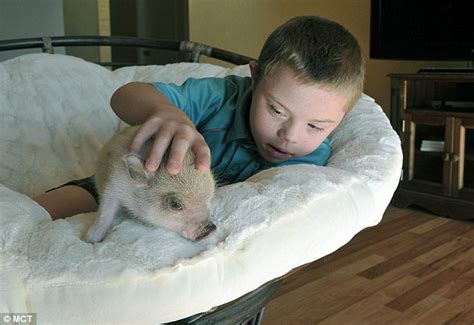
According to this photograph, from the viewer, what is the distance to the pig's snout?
648 millimetres

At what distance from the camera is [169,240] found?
2.04 ft

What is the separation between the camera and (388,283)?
1708 millimetres

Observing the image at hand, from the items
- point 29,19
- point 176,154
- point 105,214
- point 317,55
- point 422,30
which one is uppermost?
point 29,19

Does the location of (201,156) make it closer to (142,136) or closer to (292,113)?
(142,136)

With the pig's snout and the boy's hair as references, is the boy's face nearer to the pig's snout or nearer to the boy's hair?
the boy's hair

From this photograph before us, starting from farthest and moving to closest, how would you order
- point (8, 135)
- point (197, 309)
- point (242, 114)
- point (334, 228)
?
point (8, 135)
point (242, 114)
point (334, 228)
point (197, 309)

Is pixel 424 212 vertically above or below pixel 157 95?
below

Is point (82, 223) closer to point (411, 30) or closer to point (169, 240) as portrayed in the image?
point (169, 240)

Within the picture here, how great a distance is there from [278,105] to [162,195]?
1.12 ft

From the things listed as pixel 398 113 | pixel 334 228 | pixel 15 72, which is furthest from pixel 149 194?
pixel 398 113

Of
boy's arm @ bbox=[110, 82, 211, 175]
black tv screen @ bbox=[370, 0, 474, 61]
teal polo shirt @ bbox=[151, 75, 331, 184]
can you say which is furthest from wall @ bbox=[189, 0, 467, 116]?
boy's arm @ bbox=[110, 82, 211, 175]

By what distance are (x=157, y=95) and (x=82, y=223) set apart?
30 centimetres

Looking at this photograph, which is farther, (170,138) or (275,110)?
(275,110)

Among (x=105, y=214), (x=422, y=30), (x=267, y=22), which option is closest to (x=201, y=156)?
(x=105, y=214)
